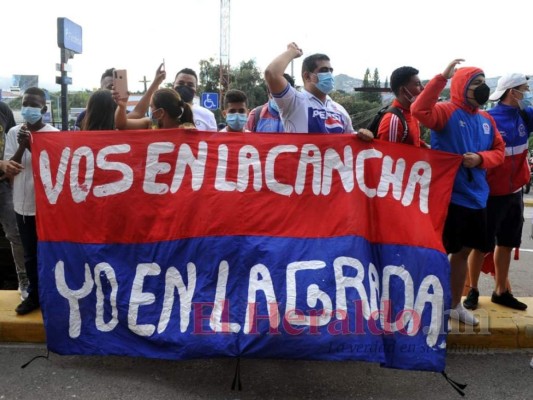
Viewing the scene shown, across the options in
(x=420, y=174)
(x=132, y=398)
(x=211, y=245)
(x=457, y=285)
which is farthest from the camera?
(x=457, y=285)

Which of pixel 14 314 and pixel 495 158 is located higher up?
pixel 495 158

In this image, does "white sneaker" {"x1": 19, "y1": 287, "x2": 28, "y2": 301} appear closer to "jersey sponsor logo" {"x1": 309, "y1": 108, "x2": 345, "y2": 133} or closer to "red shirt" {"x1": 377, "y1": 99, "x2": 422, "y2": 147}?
"jersey sponsor logo" {"x1": 309, "y1": 108, "x2": 345, "y2": 133}

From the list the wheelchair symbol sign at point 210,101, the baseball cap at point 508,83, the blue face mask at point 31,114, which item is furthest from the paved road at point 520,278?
the wheelchair symbol sign at point 210,101

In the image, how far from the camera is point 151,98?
3.75m

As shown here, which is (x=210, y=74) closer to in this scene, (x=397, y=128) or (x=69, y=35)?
(x=69, y=35)

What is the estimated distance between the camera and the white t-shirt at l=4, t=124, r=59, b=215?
12.2 ft

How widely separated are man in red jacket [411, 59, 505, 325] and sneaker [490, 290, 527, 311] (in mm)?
751

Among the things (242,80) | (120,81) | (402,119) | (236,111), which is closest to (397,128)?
(402,119)

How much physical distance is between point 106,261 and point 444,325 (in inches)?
79.3

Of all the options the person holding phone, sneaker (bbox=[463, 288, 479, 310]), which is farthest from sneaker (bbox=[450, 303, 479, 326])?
the person holding phone

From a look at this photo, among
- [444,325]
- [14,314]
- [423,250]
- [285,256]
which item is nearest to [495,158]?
[423,250]

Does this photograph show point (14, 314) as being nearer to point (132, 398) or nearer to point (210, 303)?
point (132, 398)

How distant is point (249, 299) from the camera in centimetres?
303

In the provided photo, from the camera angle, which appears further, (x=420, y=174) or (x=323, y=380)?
(x=420, y=174)
